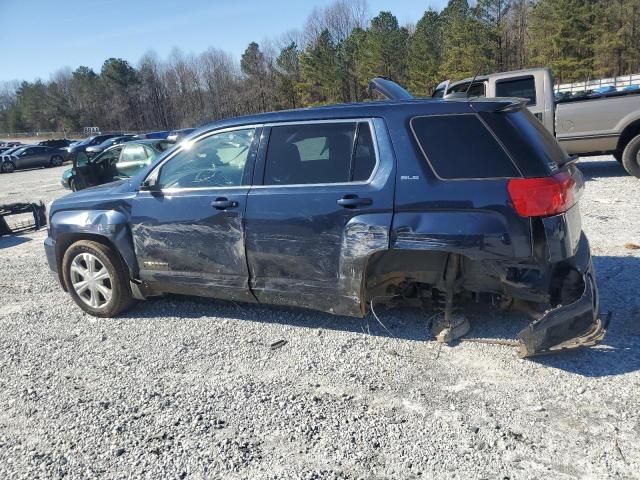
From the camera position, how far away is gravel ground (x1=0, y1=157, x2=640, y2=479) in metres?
2.55

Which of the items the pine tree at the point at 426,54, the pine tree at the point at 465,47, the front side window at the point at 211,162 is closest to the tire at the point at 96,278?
the front side window at the point at 211,162

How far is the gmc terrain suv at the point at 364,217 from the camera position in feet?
10.4

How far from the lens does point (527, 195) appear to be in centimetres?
309

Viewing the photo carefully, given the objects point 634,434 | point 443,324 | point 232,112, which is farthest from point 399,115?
point 232,112

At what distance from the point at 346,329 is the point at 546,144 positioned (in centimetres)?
204

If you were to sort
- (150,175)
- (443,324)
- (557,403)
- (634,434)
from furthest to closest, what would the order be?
1. (150,175)
2. (443,324)
3. (557,403)
4. (634,434)

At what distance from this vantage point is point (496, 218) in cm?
315

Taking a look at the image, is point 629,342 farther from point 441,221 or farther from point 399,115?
point 399,115

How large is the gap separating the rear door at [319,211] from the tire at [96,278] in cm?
141

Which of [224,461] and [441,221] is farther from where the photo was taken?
[441,221]

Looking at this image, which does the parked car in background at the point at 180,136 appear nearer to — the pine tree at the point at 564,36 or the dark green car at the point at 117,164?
the dark green car at the point at 117,164

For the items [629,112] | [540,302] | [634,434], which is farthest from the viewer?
[629,112]

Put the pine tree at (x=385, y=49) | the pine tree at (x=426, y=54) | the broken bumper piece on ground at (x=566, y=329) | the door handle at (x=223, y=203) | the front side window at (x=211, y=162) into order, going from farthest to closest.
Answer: the pine tree at (x=385, y=49)
the pine tree at (x=426, y=54)
the front side window at (x=211, y=162)
the door handle at (x=223, y=203)
the broken bumper piece on ground at (x=566, y=329)

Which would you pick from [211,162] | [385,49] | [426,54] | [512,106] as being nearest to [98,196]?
[211,162]
